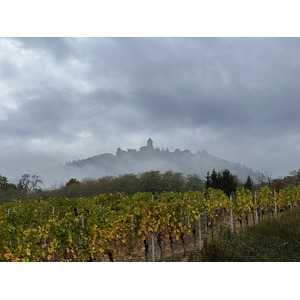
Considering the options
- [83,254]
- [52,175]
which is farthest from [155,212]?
[52,175]

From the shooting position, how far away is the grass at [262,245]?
195 inches

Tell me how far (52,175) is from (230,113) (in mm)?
24333

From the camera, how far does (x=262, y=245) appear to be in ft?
18.5

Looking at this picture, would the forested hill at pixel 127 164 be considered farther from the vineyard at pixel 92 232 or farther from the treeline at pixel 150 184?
the vineyard at pixel 92 232

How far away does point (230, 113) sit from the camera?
9.70 m

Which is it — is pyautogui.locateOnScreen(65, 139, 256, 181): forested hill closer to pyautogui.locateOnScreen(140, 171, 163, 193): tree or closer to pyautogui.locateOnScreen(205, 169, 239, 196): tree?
pyautogui.locateOnScreen(140, 171, 163, 193): tree

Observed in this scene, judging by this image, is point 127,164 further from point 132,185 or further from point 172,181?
point 172,181

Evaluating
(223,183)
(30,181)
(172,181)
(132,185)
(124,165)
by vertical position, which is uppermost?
(124,165)

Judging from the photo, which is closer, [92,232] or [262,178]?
[92,232]

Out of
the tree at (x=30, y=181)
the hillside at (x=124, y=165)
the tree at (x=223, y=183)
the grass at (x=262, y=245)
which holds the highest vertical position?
the hillside at (x=124, y=165)

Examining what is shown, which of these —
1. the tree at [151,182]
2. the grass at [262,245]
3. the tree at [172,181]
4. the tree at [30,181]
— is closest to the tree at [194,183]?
the tree at [172,181]

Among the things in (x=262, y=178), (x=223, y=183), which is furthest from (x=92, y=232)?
(x=262, y=178)
